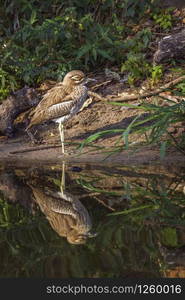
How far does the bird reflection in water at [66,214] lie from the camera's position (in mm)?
5105

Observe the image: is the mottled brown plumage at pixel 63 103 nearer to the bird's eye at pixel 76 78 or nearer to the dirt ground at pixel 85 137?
the bird's eye at pixel 76 78

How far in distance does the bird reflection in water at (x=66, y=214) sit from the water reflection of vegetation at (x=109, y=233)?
72 millimetres

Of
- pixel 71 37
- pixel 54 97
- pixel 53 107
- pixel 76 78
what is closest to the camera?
pixel 53 107

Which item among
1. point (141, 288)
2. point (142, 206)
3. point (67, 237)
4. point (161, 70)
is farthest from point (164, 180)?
point (161, 70)

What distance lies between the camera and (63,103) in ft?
30.5

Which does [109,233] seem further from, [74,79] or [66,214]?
[74,79]

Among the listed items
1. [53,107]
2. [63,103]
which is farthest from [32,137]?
[63,103]

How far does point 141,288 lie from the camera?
3818mm

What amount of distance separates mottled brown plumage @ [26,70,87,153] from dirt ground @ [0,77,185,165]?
1.13ft

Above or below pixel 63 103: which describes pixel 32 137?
below

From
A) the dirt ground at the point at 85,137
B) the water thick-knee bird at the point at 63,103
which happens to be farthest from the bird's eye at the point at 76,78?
the dirt ground at the point at 85,137

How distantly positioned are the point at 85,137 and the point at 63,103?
636 millimetres

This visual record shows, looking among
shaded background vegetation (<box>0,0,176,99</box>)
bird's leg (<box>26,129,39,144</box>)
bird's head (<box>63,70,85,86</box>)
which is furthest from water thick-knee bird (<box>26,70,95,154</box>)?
shaded background vegetation (<box>0,0,176,99</box>)

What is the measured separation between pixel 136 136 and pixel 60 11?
3.96 meters
